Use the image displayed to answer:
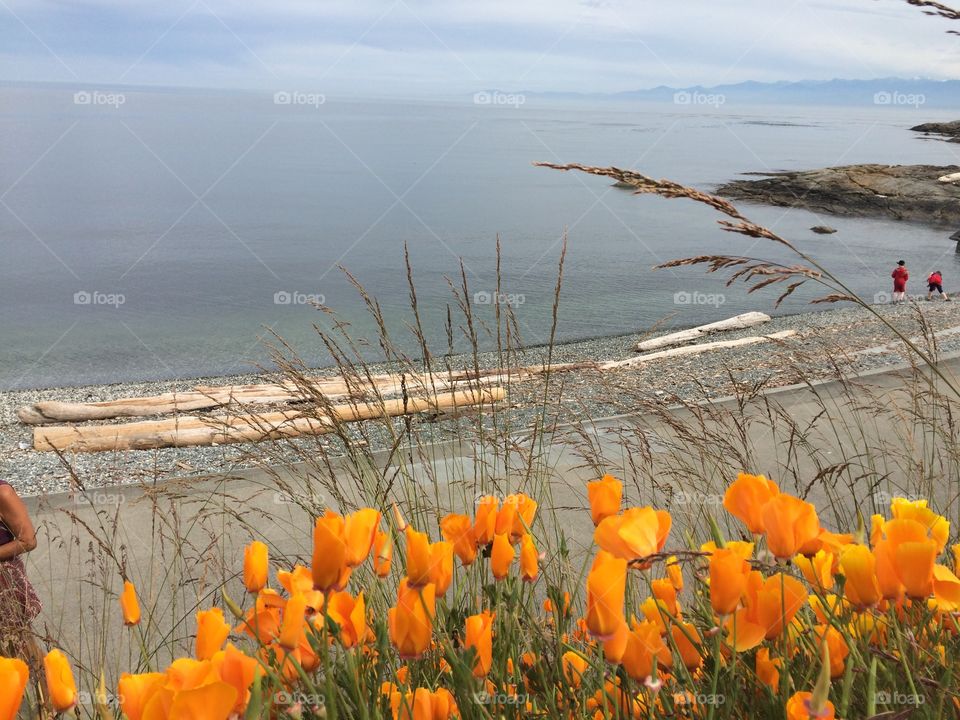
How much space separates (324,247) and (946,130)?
80794 mm

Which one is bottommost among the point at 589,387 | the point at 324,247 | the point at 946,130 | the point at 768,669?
the point at 589,387

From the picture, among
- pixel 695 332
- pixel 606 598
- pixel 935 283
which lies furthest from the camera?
pixel 935 283

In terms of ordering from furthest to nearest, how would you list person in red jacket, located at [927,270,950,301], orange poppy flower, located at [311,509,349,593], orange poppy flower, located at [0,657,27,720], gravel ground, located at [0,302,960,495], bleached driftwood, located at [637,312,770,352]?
person in red jacket, located at [927,270,950,301], bleached driftwood, located at [637,312,770,352], gravel ground, located at [0,302,960,495], orange poppy flower, located at [311,509,349,593], orange poppy flower, located at [0,657,27,720]

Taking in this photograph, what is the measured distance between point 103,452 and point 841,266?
93.4 ft

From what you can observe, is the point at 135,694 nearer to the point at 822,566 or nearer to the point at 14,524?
the point at 822,566

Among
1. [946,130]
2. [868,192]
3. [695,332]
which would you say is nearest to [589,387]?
[695,332]

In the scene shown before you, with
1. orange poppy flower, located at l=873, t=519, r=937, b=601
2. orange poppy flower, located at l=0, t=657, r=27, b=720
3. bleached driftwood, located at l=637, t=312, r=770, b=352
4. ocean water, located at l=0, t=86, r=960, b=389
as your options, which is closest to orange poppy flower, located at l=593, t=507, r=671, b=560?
orange poppy flower, located at l=873, t=519, r=937, b=601

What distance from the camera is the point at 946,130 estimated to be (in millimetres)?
92688

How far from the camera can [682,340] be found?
16.5 metres

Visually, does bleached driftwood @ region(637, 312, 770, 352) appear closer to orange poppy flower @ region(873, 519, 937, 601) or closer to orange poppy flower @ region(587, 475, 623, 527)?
orange poppy flower @ region(587, 475, 623, 527)

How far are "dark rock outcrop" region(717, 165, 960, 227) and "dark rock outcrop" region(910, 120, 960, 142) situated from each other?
4084cm

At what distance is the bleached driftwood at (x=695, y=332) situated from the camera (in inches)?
634

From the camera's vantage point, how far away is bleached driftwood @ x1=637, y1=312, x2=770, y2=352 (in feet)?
52.8

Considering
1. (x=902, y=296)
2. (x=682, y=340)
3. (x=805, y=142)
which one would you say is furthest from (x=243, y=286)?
(x=805, y=142)
